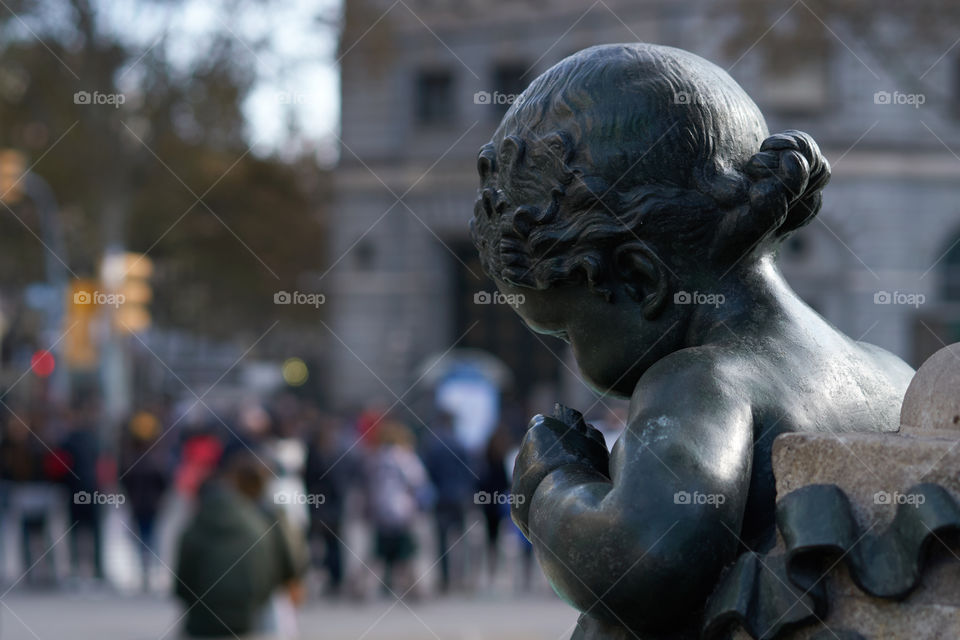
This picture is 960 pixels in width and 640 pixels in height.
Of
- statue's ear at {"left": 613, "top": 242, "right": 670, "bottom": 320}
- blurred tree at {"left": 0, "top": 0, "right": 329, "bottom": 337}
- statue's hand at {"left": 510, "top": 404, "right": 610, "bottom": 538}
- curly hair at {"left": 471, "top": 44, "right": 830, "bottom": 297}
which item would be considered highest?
blurred tree at {"left": 0, "top": 0, "right": 329, "bottom": 337}

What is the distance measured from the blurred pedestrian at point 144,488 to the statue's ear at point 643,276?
1290 centimetres

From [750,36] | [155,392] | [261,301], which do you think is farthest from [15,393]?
[750,36]

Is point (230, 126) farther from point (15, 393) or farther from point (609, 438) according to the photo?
point (609, 438)

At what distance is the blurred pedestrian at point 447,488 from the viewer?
13.8 meters

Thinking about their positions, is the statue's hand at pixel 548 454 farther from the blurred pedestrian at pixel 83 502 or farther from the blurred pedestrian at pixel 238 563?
the blurred pedestrian at pixel 83 502

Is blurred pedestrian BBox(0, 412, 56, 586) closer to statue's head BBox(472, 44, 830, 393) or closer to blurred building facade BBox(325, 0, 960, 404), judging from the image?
blurred building facade BBox(325, 0, 960, 404)

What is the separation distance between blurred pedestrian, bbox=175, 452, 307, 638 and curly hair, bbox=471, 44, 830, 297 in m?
6.37

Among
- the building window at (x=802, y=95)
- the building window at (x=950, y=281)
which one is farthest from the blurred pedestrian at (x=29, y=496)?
the building window at (x=950, y=281)

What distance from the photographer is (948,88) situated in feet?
90.4

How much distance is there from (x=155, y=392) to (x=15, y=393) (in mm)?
12739

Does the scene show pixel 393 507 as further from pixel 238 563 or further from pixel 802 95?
pixel 802 95

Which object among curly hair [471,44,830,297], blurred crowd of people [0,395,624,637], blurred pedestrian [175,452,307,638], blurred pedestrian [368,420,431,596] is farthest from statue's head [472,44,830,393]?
blurred pedestrian [368,420,431,596]

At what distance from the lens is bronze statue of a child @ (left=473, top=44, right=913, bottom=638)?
166cm

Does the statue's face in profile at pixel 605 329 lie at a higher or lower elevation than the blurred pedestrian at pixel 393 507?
higher
